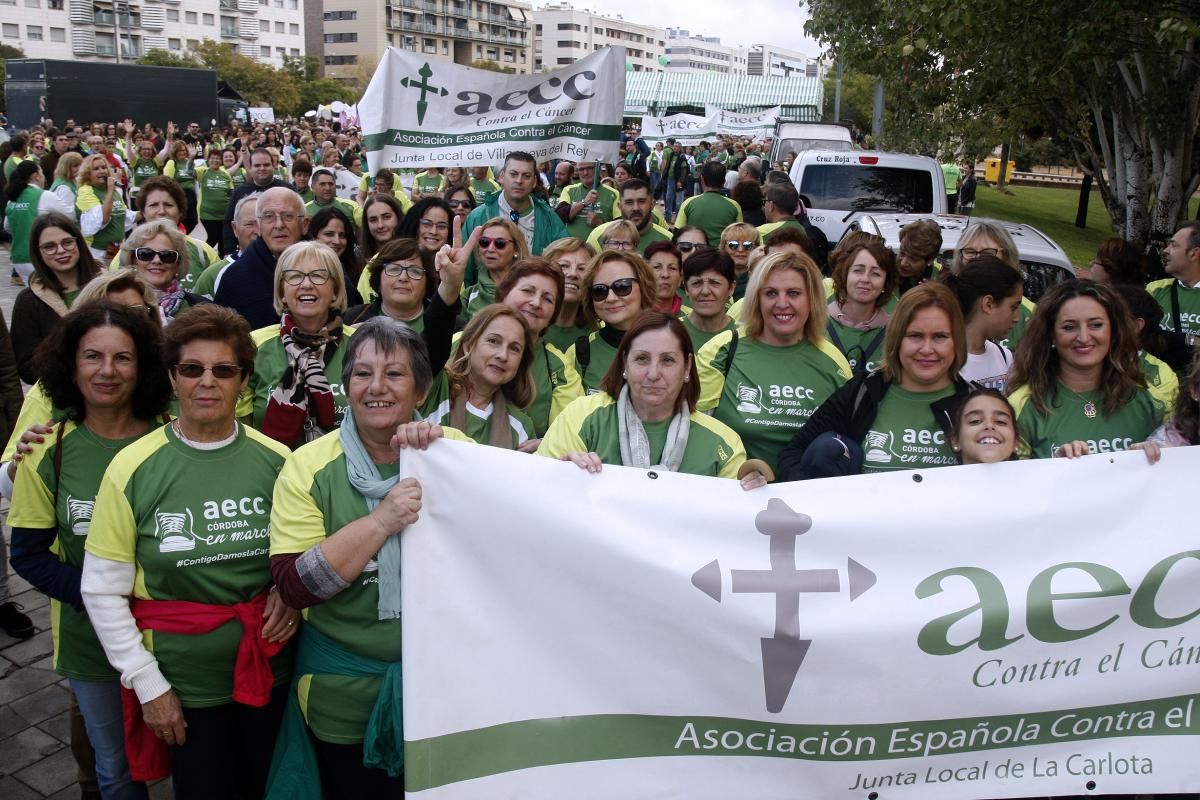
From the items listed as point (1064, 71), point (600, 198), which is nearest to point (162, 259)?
point (600, 198)

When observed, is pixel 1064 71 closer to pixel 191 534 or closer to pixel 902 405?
pixel 902 405

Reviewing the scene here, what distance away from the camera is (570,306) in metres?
5.31

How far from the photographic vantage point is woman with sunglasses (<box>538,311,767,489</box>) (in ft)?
11.7

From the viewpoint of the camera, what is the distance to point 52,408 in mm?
3490

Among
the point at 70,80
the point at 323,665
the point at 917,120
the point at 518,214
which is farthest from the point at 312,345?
the point at 70,80

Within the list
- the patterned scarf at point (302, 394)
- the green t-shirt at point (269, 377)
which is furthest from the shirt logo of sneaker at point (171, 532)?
the green t-shirt at point (269, 377)

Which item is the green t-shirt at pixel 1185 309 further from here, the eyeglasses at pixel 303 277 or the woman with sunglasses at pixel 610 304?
the eyeglasses at pixel 303 277

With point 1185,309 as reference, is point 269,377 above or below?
below

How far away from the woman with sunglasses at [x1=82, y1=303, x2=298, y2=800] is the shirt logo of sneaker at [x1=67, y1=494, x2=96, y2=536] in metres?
0.30

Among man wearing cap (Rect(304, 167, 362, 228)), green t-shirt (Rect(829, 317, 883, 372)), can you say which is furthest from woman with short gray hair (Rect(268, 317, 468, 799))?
man wearing cap (Rect(304, 167, 362, 228))

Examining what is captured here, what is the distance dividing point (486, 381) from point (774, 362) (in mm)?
1230

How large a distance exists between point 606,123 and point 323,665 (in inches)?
216

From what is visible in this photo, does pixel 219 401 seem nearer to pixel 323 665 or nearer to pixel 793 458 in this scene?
pixel 323 665

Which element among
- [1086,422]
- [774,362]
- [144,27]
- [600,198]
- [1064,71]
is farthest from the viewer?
[144,27]
